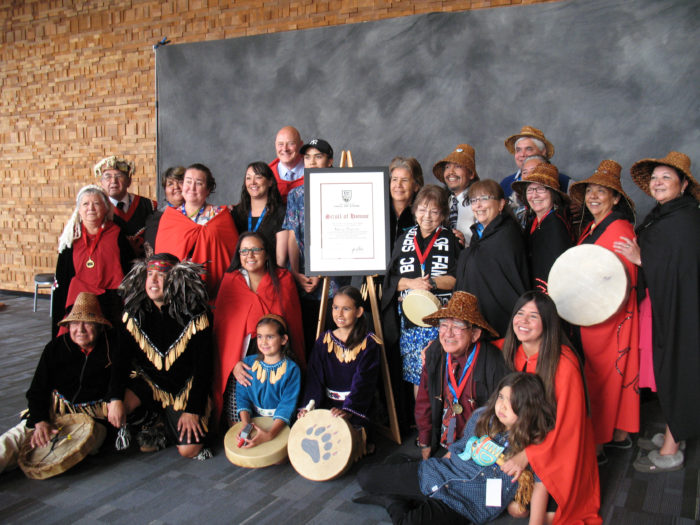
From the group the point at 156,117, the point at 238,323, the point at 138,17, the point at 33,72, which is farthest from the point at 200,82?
the point at 238,323

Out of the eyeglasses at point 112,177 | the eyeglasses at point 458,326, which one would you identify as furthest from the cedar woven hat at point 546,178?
the eyeglasses at point 112,177

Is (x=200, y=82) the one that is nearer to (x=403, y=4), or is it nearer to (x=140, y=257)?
(x=403, y=4)

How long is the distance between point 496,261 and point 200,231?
191 cm

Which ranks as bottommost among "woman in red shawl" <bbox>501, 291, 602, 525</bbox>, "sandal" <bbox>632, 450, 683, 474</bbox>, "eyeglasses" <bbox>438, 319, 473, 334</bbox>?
"sandal" <bbox>632, 450, 683, 474</bbox>

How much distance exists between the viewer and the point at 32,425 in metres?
2.93

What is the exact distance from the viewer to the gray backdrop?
4727mm

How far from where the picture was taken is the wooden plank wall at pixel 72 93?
7.14 metres

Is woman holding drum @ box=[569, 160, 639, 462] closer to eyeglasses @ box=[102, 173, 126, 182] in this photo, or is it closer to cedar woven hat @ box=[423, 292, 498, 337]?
cedar woven hat @ box=[423, 292, 498, 337]

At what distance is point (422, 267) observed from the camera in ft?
10.5

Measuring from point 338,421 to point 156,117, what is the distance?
5570mm

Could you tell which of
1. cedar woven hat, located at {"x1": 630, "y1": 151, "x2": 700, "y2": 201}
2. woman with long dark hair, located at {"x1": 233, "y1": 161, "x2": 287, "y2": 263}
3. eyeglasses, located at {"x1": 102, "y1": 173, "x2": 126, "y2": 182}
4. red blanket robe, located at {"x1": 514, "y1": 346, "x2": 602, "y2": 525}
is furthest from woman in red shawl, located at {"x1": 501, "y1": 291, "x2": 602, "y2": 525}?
eyeglasses, located at {"x1": 102, "y1": 173, "x2": 126, "y2": 182}

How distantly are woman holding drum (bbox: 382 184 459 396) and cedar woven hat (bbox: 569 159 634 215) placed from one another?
2.48 ft

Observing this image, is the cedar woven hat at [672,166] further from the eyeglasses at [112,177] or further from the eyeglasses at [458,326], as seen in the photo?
the eyeglasses at [112,177]

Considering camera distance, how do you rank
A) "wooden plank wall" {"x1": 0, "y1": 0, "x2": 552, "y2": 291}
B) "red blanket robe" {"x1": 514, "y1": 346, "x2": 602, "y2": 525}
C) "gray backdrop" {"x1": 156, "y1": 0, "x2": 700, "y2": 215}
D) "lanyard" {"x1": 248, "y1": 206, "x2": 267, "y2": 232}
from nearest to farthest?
"red blanket robe" {"x1": 514, "y1": 346, "x2": 602, "y2": 525}
"lanyard" {"x1": 248, "y1": 206, "x2": 267, "y2": 232}
"gray backdrop" {"x1": 156, "y1": 0, "x2": 700, "y2": 215}
"wooden plank wall" {"x1": 0, "y1": 0, "x2": 552, "y2": 291}
